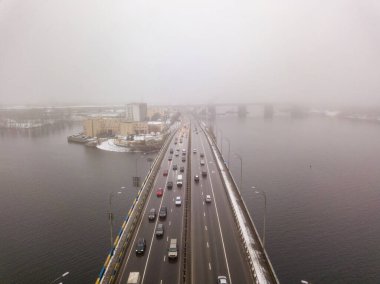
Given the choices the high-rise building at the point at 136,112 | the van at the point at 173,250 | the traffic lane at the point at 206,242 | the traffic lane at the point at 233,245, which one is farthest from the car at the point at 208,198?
the high-rise building at the point at 136,112

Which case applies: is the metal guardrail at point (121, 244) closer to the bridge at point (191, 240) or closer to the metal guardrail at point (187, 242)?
the bridge at point (191, 240)

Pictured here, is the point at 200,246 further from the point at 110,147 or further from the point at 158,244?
the point at 110,147

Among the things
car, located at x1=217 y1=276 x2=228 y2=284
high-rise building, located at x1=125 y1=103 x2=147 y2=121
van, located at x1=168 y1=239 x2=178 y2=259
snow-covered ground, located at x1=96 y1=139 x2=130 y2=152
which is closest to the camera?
car, located at x1=217 y1=276 x2=228 y2=284

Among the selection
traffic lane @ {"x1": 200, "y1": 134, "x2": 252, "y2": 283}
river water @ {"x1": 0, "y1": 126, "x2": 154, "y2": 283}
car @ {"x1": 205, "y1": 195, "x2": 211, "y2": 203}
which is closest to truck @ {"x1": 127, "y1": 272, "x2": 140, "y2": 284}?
river water @ {"x1": 0, "y1": 126, "x2": 154, "y2": 283}

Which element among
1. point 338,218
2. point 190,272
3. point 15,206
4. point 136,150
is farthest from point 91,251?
point 136,150

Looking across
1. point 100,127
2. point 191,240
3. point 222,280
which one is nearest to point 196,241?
point 191,240

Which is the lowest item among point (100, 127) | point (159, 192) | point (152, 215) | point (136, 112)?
point (152, 215)

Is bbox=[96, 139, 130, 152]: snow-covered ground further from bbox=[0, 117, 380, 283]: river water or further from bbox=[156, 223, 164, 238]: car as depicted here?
bbox=[156, 223, 164, 238]: car
